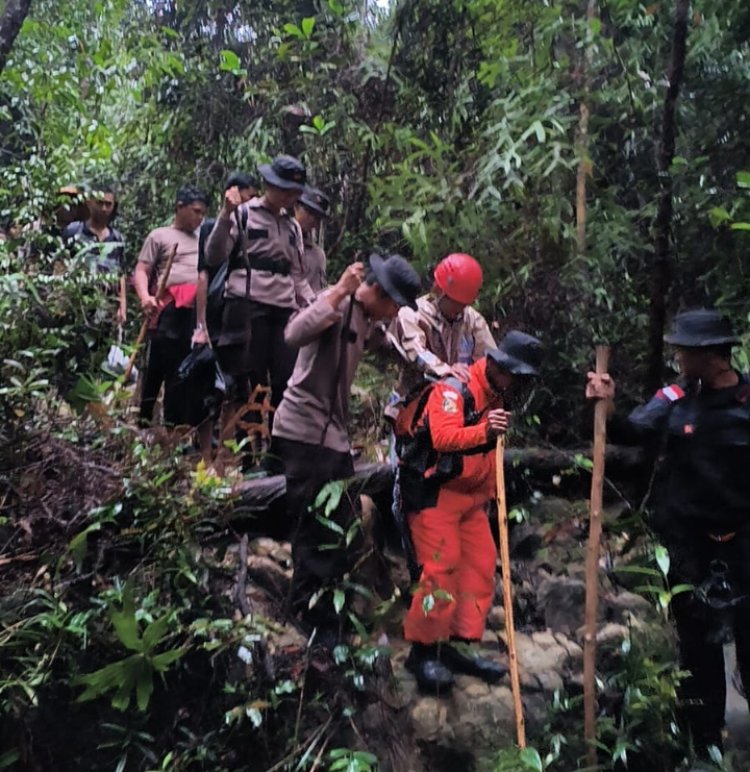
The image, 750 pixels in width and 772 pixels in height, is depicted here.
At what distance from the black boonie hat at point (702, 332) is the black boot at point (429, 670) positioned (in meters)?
2.15

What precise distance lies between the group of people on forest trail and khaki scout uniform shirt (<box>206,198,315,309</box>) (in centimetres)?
33

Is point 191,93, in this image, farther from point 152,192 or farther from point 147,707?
point 147,707

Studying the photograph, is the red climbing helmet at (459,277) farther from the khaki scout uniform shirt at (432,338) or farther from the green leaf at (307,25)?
the green leaf at (307,25)


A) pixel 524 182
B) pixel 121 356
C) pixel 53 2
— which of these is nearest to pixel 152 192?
pixel 53 2

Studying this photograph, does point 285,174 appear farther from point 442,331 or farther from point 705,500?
point 705,500

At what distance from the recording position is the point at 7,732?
3.80m

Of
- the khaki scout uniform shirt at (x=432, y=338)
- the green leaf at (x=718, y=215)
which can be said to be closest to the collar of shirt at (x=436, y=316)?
the khaki scout uniform shirt at (x=432, y=338)

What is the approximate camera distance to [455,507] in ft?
14.0

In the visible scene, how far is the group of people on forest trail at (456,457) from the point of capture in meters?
3.88

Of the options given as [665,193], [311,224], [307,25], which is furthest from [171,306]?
[307,25]

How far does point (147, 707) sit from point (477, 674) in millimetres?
1813

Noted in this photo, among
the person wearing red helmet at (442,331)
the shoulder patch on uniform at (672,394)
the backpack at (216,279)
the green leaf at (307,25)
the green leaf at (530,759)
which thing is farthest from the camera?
the green leaf at (307,25)

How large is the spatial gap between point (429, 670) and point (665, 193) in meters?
3.33

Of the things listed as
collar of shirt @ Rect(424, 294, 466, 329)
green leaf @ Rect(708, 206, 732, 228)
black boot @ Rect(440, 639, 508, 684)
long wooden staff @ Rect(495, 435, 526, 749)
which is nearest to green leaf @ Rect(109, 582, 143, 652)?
black boot @ Rect(440, 639, 508, 684)
